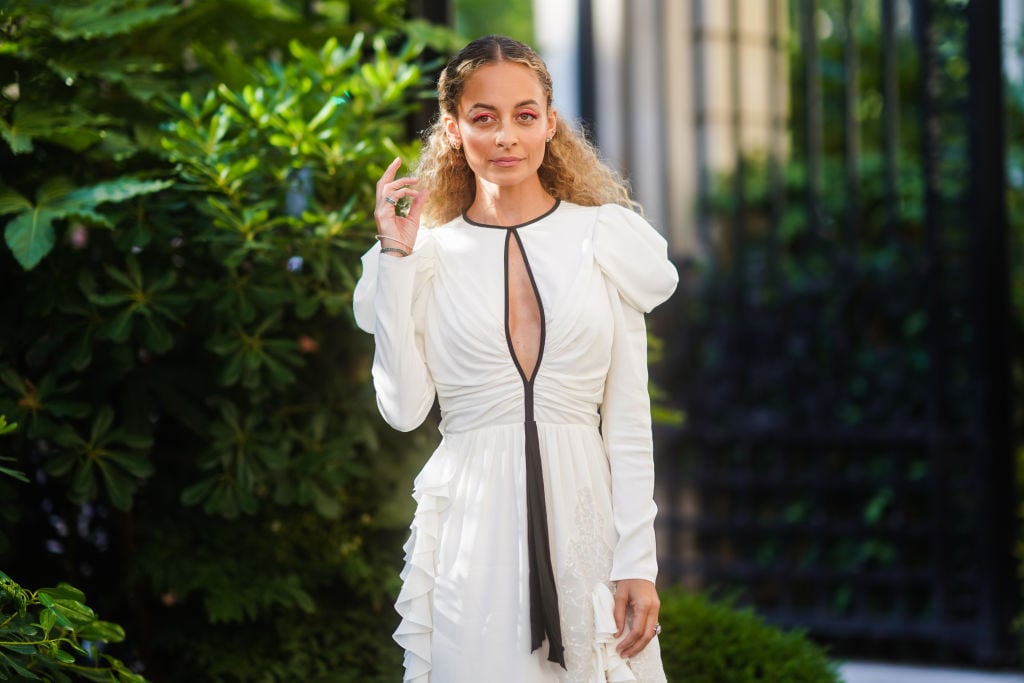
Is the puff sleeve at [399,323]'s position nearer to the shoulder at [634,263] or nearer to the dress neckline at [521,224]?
the dress neckline at [521,224]

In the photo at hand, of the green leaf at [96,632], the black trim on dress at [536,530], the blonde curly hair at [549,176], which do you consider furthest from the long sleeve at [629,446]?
the green leaf at [96,632]

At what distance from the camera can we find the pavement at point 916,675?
4.49 m

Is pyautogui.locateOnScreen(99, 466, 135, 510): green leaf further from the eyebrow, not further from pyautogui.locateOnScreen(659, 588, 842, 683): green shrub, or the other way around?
pyautogui.locateOnScreen(659, 588, 842, 683): green shrub

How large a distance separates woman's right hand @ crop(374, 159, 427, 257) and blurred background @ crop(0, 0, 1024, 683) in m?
0.74

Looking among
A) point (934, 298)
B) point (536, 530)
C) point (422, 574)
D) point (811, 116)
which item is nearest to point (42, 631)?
point (422, 574)

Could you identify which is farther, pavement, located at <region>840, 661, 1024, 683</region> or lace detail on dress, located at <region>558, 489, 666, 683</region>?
pavement, located at <region>840, 661, 1024, 683</region>

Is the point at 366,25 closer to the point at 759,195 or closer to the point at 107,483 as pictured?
the point at 107,483

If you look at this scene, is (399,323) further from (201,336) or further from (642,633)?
(201,336)

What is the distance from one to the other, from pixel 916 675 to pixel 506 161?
326 cm

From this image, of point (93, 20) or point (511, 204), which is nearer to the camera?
point (511, 204)

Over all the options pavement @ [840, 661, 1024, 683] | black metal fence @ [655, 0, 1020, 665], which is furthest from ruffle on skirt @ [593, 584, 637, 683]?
black metal fence @ [655, 0, 1020, 665]

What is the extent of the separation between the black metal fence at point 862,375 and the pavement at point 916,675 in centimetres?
9

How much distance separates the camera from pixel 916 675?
4.62m

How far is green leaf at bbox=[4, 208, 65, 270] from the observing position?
259 centimetres
